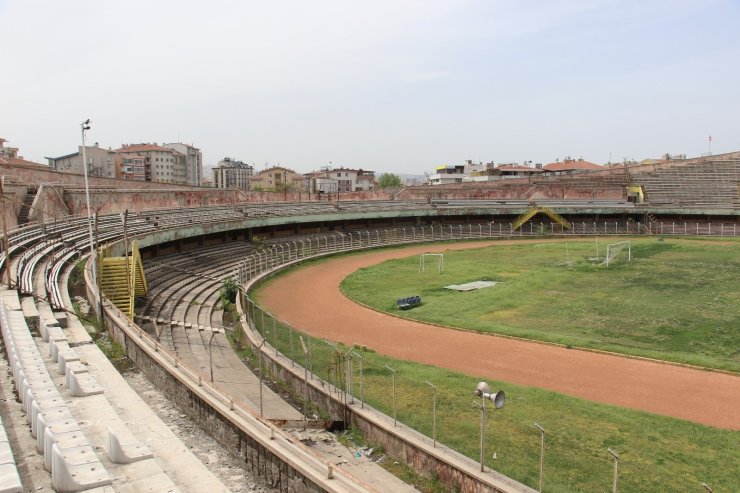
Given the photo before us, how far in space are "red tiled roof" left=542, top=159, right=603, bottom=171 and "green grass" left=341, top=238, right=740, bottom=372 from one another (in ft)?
214

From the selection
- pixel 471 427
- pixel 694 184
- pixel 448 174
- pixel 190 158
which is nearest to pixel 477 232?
pixel 694 184

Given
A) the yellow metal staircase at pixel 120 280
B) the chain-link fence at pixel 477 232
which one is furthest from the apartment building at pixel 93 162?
the yellow metal staircase at pixel 120 280

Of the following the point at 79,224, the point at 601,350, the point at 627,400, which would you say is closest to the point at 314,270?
the point at 79,224

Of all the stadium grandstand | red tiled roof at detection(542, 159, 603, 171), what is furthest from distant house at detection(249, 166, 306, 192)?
the stadium grandstand

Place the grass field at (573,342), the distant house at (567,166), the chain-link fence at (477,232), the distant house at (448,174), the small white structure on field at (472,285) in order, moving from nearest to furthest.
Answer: the grass field at (573,342) → the small white structure on field at (472,285) → the chain-link fence at (477,232) → the distant house at (567,166) → the distant house at (448,174)

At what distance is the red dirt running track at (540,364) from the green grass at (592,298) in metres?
0.83

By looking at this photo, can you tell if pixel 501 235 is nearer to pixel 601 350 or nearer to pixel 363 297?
pixel 363 297

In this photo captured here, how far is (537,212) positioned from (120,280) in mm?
42734

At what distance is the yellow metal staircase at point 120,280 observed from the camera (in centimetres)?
2002

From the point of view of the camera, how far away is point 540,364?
17.1 metres

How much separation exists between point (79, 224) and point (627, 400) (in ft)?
84.2

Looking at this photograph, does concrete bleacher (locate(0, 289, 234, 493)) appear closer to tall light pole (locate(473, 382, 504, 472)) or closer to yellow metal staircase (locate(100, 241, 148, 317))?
tall light pole (locate(473, 382, 504, 472))

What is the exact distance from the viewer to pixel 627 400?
46.6ft

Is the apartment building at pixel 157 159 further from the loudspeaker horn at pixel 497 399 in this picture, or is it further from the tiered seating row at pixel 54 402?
the loudspeaker horn at pixel 497 399
